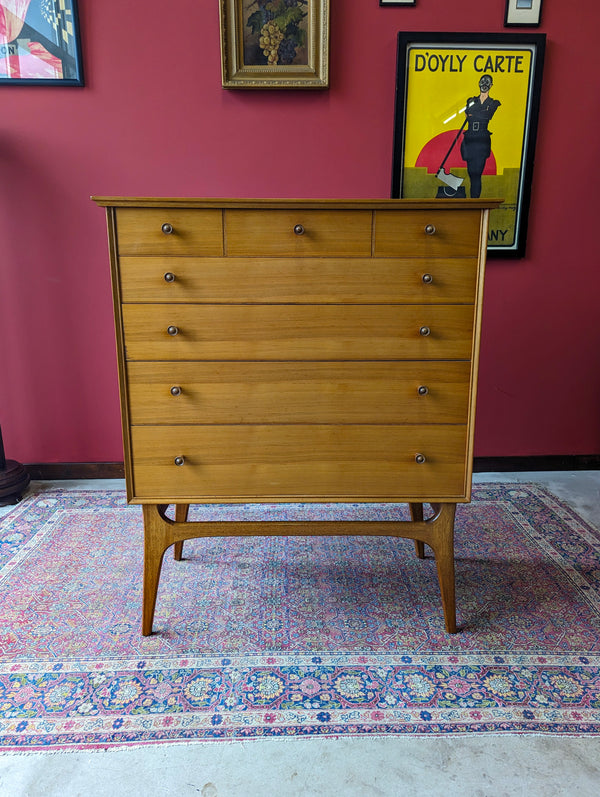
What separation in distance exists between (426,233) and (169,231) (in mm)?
663

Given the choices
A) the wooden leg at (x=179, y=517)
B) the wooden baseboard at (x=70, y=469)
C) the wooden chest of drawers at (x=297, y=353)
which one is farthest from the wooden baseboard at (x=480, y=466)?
the wooden chest of drawers at (x=297, y=353)

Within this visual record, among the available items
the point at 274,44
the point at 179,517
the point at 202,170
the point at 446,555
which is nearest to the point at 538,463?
the point at 446,555

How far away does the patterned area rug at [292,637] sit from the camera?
129cm

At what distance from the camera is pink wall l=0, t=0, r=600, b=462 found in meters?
2.34

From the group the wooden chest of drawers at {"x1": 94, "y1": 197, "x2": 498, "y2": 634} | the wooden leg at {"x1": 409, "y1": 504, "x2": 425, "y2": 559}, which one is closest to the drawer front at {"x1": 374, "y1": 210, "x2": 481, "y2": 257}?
the wooden chest of drawers at {"x1": 94, "y1": 197, "x2": 498, "y2": 634}

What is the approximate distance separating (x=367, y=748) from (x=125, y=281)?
A: 127cm

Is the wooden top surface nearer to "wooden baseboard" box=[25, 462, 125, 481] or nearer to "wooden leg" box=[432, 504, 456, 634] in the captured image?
"wooden leg" box=[432, 504, 456, 634]

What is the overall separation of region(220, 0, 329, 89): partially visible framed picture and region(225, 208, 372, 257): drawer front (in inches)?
51.8

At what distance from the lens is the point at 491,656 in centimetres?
149

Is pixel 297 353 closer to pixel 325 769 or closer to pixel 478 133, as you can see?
pixel 325 769

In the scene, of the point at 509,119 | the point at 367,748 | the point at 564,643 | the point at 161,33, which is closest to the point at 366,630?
the point at 367,748

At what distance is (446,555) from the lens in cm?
157

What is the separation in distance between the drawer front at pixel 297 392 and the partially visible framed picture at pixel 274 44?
1.56m

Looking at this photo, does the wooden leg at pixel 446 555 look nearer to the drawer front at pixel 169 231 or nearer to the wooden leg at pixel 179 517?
the wooden leg at pixel 179 517
